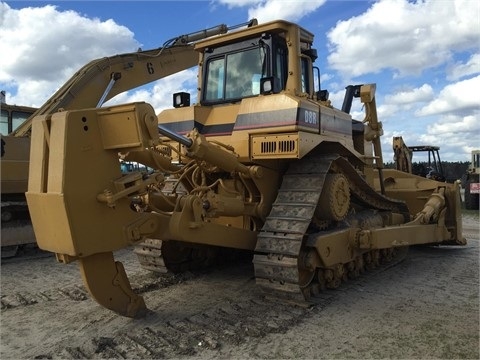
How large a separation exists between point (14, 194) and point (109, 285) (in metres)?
5.03

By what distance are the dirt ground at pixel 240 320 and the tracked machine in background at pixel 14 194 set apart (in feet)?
5.93

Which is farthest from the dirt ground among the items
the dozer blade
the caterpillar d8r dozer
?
the caterpillar d8r dozer

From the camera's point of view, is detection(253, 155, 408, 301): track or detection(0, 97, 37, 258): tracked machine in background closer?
detection(253, 155, 408, 301): track

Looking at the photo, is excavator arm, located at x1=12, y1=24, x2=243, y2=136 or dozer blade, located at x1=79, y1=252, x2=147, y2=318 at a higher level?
excavator arm, located at x1=12, y1=24, x2=243, y2=136

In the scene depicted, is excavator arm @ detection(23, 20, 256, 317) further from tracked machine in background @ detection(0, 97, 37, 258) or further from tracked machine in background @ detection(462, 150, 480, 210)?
tracked machine in background @ detection(462, 150, 480, 210)

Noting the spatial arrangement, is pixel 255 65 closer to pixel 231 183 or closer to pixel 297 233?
pixel 231 183

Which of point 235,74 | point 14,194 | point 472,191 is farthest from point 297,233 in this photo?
point 472,191

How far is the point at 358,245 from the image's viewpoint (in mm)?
5590

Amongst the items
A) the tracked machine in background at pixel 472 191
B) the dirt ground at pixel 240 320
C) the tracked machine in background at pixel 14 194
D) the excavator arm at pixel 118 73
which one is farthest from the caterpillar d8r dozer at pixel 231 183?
the tracked machine in background at pixel 472 191

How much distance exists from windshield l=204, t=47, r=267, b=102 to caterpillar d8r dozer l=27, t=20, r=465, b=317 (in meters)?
0.02

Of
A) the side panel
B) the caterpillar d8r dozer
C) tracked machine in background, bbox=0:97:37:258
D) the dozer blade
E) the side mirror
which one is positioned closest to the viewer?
the side panel

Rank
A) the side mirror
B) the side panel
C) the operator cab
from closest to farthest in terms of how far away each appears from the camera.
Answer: the side panel → the side mirror → the operator cab

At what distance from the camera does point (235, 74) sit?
5977 mm

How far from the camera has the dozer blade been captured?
4.13 meters
